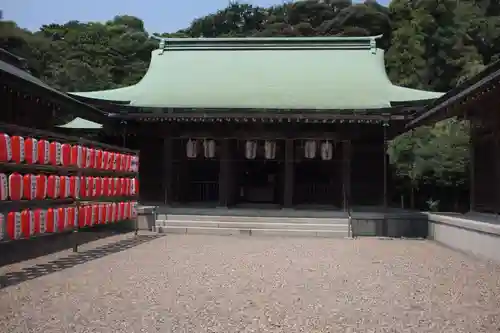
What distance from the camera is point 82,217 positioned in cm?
895

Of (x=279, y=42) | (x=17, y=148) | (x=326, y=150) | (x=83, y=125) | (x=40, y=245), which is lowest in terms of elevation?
(x=40, y=245)

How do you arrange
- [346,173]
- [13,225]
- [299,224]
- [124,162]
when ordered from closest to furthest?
[13,225], [124,162], [299,224], [346,173]

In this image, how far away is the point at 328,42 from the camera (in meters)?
19.2

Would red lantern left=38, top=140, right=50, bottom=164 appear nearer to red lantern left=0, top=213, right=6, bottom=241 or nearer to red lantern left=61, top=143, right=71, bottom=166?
red lantern left=61, top=143, right=71, bottom=166

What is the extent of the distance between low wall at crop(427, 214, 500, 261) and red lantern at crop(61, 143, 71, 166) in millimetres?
8174

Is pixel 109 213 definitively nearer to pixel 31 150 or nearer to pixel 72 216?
pixel 72 216

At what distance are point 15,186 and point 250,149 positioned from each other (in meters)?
9.17

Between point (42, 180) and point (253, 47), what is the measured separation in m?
13.6

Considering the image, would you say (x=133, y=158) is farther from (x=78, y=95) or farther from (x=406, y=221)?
(x=406, y=221)

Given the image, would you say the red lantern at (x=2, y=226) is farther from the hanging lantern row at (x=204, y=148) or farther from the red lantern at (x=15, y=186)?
the hanging lantern row at (x=204, y=148)

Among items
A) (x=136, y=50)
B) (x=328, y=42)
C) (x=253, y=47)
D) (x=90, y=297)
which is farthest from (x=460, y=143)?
(x=136, y=50)

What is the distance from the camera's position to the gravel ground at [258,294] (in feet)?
14.8

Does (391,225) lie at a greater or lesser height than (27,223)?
lesser

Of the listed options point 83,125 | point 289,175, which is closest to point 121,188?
point 289,175
